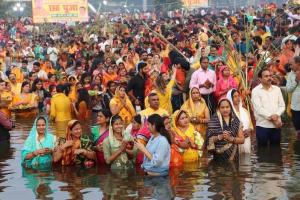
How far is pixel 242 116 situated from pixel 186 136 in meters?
0.94

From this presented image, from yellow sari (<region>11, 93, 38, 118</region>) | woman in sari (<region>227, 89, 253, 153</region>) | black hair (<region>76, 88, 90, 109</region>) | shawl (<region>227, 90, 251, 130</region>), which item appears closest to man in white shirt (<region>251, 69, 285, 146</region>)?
woman in sari (<region>227, 89, 253, 153</region>)

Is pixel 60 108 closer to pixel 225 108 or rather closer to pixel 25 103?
pixel 25 103

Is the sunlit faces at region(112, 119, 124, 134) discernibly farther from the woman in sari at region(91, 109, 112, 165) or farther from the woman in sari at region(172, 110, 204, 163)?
the woman in sari at region(172, 110, 204, 163)

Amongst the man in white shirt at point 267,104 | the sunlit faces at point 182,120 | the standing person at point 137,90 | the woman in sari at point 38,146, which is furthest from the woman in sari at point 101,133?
the standing person at point 137,90

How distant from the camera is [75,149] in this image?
38.3 ft

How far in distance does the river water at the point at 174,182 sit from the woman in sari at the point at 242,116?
0.20 metres

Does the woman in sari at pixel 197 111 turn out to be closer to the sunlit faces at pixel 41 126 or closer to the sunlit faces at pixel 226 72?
the sunlit faces at pixel 226 72

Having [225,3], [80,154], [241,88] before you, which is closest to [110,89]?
[241,88]

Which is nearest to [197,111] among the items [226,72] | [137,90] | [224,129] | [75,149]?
[224,129]

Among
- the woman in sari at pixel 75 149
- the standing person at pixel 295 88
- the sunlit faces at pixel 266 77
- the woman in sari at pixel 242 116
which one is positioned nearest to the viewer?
the woman in sari at pixel 75 149

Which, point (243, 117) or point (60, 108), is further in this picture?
point (60, 108)

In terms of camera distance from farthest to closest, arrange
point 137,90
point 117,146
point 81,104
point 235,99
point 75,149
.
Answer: point 81,104 → point 137,90 → point 235,99 → point 75,149 → point 117,146

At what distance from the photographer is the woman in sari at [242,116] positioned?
12016 millimetres

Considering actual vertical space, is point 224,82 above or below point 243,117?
above
